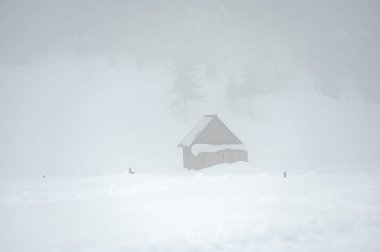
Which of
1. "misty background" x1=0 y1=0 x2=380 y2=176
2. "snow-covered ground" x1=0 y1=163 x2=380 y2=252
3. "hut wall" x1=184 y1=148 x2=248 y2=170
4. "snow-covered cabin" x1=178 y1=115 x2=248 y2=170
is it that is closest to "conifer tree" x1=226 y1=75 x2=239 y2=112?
"misty background" x1=0 y1=0 x2=380 y2=176

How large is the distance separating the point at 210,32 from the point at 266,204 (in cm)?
7646

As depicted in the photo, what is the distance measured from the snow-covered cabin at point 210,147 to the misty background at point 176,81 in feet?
15.9

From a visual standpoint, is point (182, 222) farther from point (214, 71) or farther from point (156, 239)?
point (214, 71)

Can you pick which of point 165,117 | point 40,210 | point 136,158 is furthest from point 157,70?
point 40,210

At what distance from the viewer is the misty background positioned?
48581mm

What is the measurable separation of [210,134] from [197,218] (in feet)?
92.2

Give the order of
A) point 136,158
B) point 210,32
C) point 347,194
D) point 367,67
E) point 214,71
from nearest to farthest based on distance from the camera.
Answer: point 347,194 < point 136,158 < point 214,71 < point 367,67 < point 210,32

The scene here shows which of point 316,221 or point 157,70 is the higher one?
point 157,70

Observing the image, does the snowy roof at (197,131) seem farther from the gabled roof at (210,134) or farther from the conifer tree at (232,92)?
the conifer tree at (232,92)

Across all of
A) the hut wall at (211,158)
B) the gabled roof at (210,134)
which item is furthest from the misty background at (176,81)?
the gabled roof at (210,134)

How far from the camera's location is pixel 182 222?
13258mm

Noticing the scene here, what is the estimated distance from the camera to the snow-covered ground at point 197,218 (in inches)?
429

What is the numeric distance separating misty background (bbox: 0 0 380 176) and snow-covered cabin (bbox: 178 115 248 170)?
4.86 m

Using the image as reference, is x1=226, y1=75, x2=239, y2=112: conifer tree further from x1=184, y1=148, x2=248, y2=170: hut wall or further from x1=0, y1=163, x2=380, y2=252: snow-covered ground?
x1=0, y1=163, x2=380, y2=252: snow-covered ground
